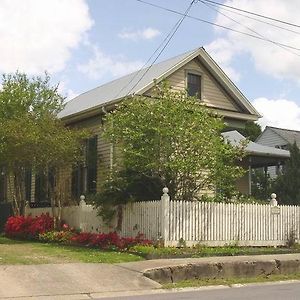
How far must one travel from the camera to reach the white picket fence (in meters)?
17.0

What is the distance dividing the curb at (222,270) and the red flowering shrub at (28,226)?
928 centimetres

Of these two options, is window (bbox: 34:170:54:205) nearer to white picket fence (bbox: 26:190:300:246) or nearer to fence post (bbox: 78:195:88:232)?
fence post (bbox: 78:195:88:232)

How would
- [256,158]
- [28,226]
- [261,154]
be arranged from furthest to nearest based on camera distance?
1. [256,158]
2. [261,154]
3. [28,226]

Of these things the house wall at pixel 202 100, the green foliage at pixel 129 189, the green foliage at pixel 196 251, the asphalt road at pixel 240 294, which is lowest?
the asphalt road at pixel 240 294

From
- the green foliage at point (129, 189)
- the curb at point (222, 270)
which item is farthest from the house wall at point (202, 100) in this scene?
the curb at point (222, 270)

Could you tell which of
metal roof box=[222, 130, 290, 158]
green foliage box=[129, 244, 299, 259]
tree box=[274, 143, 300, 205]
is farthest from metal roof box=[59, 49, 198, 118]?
tree box=[274, 143, 300, 205]

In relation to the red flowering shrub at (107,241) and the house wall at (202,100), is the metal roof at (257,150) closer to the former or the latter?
the house wall at (202,100)

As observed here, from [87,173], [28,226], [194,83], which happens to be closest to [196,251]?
[28,226]

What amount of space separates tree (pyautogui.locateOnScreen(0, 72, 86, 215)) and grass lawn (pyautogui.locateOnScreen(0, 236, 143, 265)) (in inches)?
150

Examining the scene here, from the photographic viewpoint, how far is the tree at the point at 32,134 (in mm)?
19938

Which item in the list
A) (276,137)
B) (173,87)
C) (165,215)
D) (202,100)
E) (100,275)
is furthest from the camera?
(276,137)

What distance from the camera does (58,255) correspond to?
15594 millimetres

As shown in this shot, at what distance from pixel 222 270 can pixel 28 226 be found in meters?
10.8

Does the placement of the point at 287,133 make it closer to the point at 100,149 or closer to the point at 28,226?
the point at 100,149
